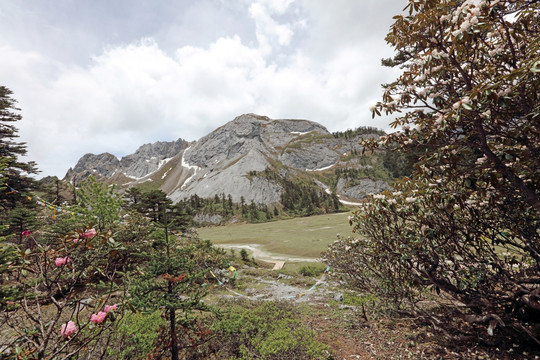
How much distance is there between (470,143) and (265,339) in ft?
26.6

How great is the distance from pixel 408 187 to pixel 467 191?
1334mm

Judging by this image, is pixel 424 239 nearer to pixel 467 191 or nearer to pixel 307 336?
pixel 467 191

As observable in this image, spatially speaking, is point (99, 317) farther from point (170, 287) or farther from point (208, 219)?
point (208, 219)

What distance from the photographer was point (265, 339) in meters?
7.79

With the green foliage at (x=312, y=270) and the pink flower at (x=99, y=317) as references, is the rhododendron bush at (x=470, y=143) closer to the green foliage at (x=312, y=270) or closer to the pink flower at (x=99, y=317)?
the pink flower at (x=99, y=317)

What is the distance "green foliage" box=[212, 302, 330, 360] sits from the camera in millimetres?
6922

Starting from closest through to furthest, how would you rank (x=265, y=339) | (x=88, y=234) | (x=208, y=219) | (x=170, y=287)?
(x=88, y=234) < (x=170, y=287) < (x=265, y=339) < (x=208, y=219)

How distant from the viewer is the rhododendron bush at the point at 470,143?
387 centimetres

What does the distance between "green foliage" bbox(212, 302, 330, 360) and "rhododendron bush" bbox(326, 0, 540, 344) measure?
3.85 metres

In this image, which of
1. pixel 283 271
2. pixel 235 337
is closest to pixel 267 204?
pixel 283 271

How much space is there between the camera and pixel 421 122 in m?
5.09

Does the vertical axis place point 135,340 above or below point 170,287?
below

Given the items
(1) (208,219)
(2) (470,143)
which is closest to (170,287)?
(2) (470,143)

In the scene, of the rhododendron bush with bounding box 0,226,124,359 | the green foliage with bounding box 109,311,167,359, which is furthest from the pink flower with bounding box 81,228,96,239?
the green foliage with bounding box 109,311,167,359
